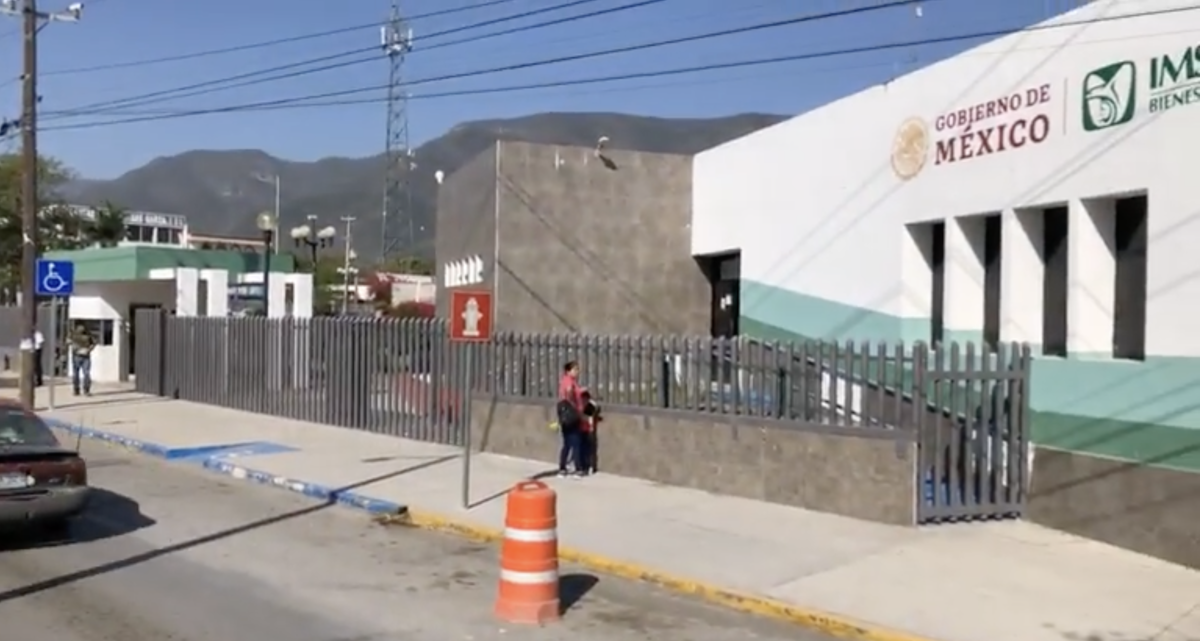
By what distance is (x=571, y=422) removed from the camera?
53.8 feet

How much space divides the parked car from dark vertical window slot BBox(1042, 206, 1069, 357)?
10471 millimetres

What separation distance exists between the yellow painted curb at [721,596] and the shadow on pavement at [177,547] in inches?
82.1

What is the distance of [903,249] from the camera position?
57.1 feet

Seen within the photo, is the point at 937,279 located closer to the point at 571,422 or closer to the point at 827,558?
the point at 571,422

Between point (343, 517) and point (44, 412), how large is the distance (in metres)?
15.2

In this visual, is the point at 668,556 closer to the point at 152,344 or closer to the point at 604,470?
the point at 604,470

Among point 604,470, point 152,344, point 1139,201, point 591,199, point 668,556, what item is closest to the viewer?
point 668,556

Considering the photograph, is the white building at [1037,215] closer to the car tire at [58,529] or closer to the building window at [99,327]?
the car tire at [58,529]

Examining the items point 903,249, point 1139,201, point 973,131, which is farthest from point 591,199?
point 1139,201

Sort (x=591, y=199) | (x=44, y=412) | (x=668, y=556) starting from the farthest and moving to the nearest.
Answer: (x=44, y=412), (x=591, y=199), (x=668, y=556)

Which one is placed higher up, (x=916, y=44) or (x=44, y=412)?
(x=916, y=44)

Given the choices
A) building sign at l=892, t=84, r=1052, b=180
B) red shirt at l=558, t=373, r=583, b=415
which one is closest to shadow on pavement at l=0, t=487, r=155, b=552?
red shirt at l=558, t=373, r=583, b=415

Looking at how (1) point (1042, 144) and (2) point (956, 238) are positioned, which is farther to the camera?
(2) point (956, 238)

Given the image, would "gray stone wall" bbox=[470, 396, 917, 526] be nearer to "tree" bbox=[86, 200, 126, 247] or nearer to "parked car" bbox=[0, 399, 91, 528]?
"parked car" bbox=[0, 399, 91, 528]
